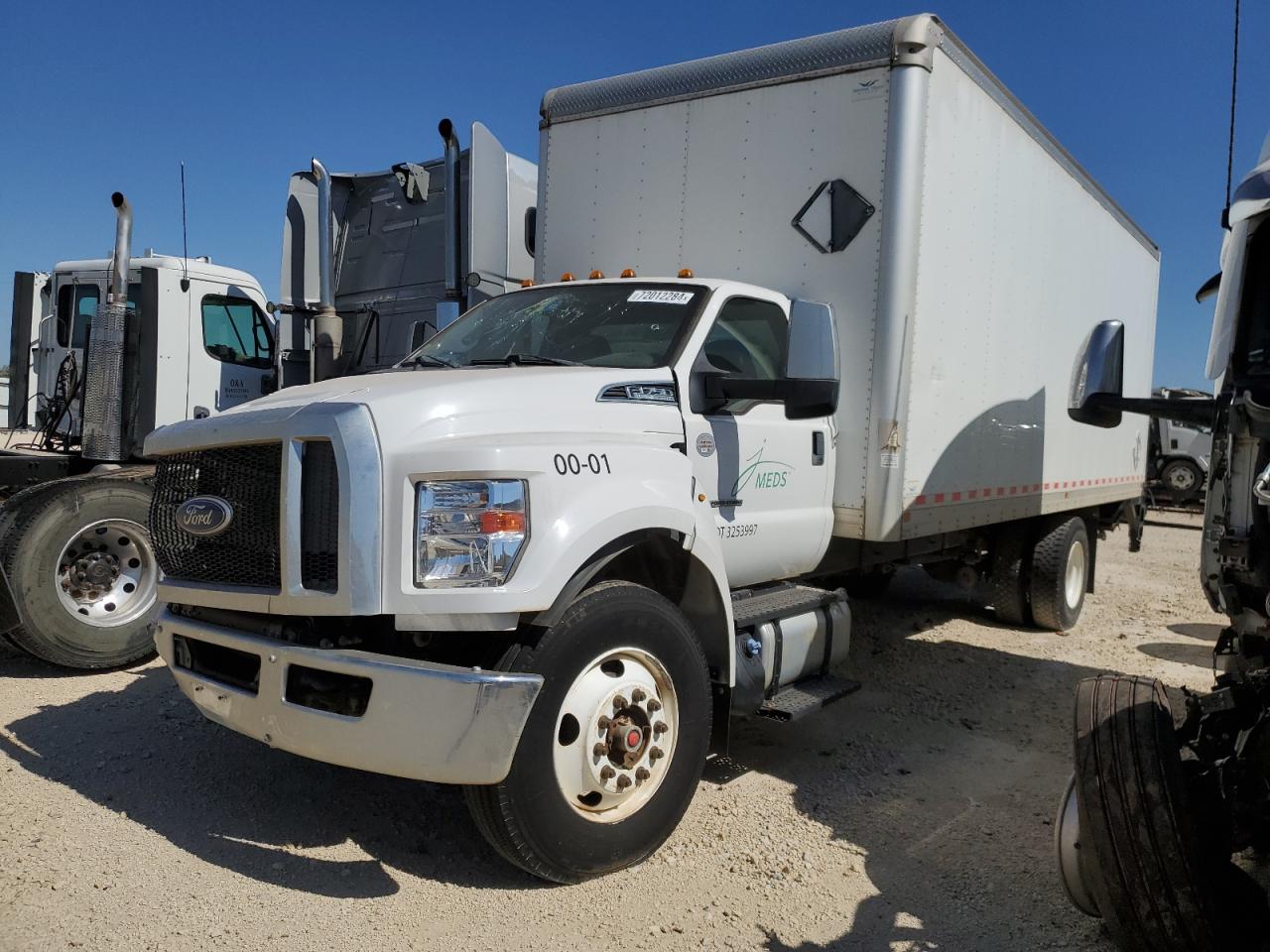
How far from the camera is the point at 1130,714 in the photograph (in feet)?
9.58

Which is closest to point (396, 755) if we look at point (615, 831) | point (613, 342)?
point (615, 831)

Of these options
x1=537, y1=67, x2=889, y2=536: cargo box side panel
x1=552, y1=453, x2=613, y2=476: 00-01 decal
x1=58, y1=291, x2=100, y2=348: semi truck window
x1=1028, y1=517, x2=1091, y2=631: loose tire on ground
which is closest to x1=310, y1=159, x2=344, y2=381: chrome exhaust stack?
x1=58, y1=291, x2=100, y2=348: semi truck window

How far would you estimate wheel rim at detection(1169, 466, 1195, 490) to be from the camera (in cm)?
2073

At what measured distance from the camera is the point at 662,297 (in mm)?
4570

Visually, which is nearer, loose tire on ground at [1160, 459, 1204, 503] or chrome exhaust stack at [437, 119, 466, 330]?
chrome exhaust stack at [437, 119, 466, 330]

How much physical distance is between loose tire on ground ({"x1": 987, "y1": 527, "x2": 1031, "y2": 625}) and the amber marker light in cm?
606

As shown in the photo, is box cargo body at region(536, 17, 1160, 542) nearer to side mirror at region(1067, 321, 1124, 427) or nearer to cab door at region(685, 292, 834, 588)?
cab door at region(685, 292, 834, 588)

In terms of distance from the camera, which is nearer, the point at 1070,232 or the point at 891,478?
the point at 891,478

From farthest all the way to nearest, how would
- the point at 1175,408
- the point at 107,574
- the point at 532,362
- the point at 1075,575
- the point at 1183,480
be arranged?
1. the point at 1183,480
2. the point at 1075,575
3. the point at 107,574
4. the point at 532,362
5. the point at 1175,408

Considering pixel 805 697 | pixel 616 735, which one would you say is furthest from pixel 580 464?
pixel 805 697

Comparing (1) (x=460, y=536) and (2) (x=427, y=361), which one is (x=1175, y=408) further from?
(2) (x=427, y=361)

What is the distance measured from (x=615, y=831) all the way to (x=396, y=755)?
883mm

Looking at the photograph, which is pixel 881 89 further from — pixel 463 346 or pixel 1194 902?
pixel 1194 902

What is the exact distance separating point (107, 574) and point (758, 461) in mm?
4009
